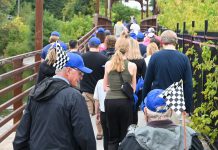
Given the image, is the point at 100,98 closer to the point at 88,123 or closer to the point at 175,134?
the point at 88,123

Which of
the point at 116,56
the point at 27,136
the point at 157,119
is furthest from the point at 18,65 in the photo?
the point at 157,119

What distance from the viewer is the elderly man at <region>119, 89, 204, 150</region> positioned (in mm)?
3564

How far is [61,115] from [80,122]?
0.17 m

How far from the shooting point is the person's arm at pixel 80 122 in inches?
164

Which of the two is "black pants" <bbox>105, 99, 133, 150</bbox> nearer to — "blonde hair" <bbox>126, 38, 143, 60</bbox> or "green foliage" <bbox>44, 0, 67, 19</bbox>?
"blonde hair" <bbox>126, 38, 143, 60</bbox>

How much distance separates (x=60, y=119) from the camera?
4.21 metres

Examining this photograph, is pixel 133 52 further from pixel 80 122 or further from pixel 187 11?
pixel 187 11

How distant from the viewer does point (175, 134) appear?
3613 millimetres

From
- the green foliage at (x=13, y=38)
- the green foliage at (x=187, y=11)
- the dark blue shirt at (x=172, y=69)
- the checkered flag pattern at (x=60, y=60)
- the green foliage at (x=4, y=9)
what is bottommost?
the green foliage at (x=13, y=38)

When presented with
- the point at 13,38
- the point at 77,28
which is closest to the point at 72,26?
the point at 77,28

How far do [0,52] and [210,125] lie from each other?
75.6 m

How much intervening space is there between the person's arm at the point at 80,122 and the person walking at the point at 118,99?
9.27 ft

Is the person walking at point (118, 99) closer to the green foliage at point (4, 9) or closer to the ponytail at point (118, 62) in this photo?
the ponytail at point (118, 62)

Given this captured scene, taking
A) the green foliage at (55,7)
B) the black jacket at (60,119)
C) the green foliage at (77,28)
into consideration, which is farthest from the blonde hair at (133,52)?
the green foliage at (55,7)
